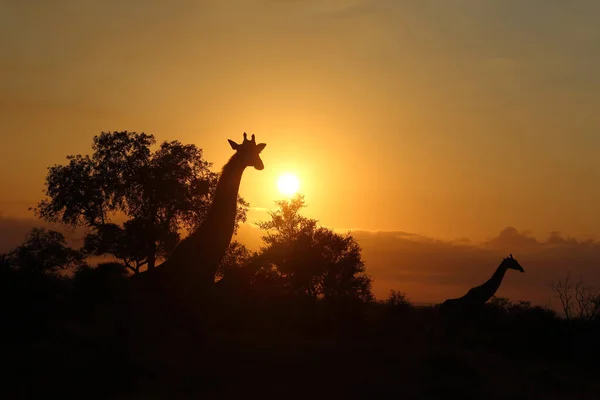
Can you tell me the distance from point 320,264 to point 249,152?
1183 centimetres

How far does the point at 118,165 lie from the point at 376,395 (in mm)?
24814

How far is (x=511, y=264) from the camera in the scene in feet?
112

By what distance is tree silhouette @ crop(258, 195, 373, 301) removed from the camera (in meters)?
30.0

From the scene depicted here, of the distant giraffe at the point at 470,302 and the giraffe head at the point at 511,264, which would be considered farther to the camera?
the giraffe head at the point at 511,264

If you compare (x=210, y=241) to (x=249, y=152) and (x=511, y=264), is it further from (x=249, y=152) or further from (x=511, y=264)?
(x=511, y=264)

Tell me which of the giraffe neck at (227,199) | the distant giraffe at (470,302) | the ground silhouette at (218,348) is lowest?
the ground silhouette at (218,348)

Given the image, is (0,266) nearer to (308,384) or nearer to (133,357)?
(133,357)

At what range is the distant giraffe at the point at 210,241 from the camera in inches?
695

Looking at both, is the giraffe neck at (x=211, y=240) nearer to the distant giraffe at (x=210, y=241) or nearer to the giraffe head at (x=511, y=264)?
the distant giraffe at (x=210, y=241)

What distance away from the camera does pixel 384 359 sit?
16688mm

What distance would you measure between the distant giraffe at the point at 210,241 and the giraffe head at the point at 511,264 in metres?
18.5

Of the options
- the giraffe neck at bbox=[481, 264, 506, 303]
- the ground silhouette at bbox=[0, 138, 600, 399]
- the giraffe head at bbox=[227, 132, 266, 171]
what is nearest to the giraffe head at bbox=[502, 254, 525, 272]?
the giraffe neck at bbox=[481, 264, 506, 303]

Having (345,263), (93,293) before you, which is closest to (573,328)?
(345,263)

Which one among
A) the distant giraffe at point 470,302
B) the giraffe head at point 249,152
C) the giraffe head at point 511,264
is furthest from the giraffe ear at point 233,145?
the giraffe head at point 511,264
